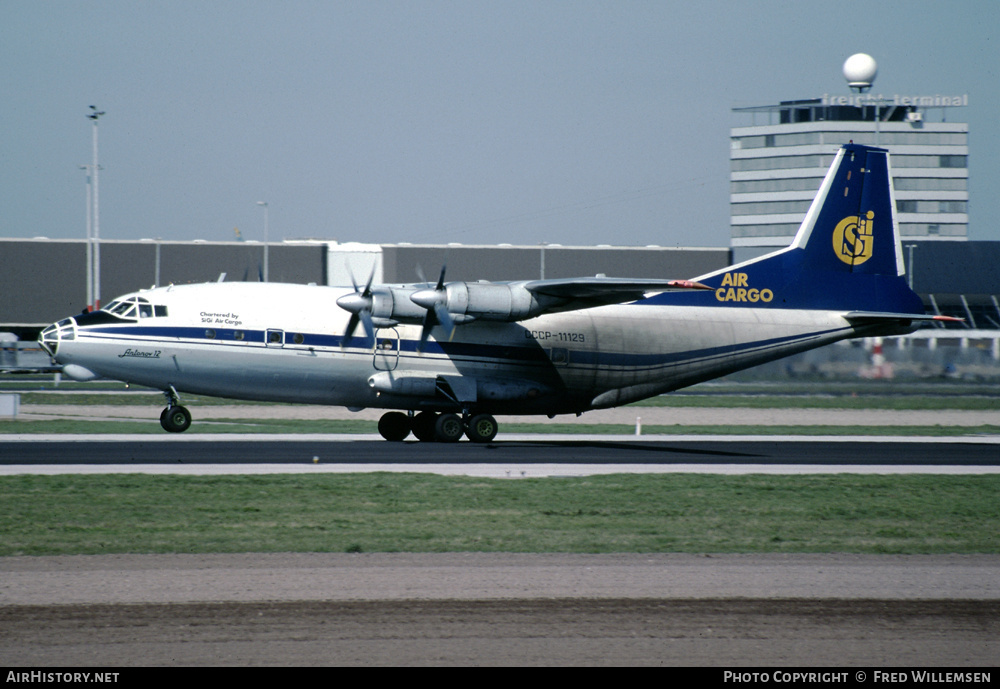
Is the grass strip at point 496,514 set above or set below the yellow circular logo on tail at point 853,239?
below

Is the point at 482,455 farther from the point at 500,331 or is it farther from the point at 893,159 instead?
the point at 893,159

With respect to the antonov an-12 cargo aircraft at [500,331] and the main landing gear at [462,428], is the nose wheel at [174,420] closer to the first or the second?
the antonov an-12 cargo aircraft at [500,331]

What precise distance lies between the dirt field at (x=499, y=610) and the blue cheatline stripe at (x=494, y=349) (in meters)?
16.3

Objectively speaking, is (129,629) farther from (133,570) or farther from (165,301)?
(165,301)

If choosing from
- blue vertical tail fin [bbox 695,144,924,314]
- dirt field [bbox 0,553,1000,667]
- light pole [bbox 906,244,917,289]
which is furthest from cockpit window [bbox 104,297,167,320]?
light pole [bbox 906,244,917,289]

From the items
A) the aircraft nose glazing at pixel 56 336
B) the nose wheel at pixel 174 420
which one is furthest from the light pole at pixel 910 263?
the aircraft nose glazing at pixel 56 336

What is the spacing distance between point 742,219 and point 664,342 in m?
136

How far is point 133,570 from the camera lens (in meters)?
13.2

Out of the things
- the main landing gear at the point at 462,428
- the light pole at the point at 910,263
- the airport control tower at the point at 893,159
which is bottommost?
the main landing gear at the point at 462,428

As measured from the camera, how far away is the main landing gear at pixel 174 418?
3109 cm

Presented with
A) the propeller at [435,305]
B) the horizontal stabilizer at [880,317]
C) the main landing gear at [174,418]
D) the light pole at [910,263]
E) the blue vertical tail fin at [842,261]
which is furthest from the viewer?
the light pole at [910,263]

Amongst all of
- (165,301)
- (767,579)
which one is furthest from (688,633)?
(165,301)

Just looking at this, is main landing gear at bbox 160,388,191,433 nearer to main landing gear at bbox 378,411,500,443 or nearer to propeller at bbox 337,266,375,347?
propeller at bbox 337,266,375,347

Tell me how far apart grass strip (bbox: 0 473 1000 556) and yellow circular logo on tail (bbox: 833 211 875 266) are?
40.6ft
